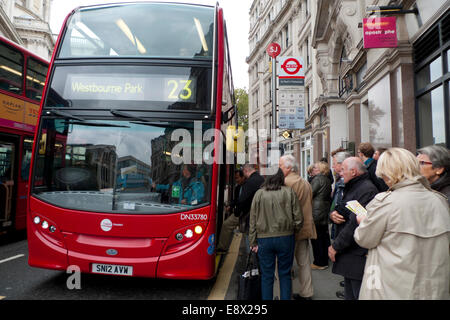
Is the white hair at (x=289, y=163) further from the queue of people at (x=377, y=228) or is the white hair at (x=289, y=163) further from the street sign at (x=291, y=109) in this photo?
the street sign at (x=291, y=109)

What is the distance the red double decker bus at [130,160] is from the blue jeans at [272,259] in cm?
76

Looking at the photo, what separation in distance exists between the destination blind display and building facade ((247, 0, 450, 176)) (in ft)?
17.2

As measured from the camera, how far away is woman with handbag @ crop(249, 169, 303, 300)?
3.35 metres

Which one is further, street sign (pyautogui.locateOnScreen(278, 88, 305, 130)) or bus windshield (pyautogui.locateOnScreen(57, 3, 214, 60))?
street sign (pyautogui.locateOnScreen(278, 88, 305, 130))

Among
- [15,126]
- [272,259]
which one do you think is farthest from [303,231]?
[15,126]

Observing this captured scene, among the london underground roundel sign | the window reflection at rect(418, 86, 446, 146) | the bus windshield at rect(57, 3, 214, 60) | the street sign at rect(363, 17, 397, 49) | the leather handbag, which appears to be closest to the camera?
the leather handbag

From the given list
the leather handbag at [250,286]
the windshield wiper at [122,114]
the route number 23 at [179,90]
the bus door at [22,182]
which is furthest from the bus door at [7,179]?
the leather handbag at [250,286]

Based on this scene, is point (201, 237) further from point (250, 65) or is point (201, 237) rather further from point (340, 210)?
point (250, 65)

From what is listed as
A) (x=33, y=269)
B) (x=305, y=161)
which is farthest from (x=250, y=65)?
(x=33, y=269)

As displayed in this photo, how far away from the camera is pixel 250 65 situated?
142 feet

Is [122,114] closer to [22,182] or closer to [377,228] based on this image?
[377,228]

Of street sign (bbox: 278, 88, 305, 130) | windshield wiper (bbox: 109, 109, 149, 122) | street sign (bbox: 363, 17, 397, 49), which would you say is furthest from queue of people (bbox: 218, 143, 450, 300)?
street sign (bbox: 278, 88, 305, 130)

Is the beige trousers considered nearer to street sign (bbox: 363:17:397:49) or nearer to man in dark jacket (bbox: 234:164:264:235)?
man in dark jacket (bbox: 234:164:264:235)

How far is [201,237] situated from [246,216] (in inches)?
60.6
